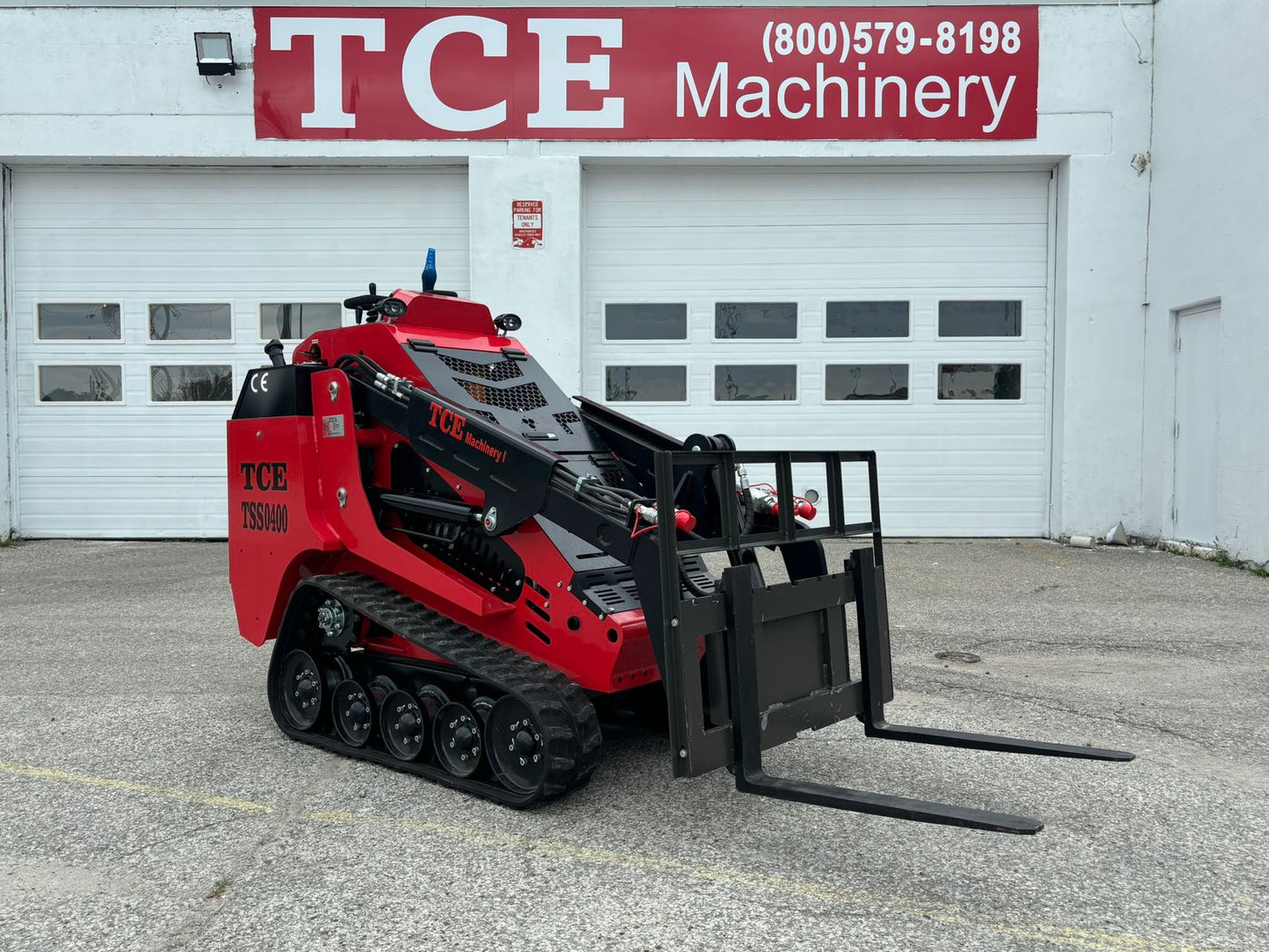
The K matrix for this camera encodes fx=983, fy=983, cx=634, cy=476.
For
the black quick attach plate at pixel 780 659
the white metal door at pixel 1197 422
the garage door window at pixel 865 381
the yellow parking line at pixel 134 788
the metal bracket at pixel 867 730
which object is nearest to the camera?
the metal bracket at pixel 867 730

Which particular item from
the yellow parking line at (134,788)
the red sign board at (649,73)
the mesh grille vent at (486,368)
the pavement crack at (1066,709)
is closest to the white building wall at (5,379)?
the red sign board at (649,73)

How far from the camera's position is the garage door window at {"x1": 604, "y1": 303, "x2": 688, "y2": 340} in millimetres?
11094

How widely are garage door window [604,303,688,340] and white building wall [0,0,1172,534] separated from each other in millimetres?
555

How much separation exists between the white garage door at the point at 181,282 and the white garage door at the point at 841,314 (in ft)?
7.21

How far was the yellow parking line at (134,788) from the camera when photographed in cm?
358

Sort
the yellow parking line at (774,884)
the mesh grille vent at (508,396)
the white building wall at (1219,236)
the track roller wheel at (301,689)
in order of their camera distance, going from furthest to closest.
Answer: the white building wall at (1219,236), the mesh grille vent at (508,396), the track roller wheel at (301,689), the yellow parking line at (774,884)

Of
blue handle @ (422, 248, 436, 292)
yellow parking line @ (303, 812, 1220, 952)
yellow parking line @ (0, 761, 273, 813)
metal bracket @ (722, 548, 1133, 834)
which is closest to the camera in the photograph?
yellow parking line @ (303, 812, 1220, 952)

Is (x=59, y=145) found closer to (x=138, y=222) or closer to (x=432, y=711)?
(x=138, y=222)

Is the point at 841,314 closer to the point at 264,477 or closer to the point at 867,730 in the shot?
the point at 264,477

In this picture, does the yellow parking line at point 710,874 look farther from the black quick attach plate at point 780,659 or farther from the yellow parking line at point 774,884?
the black quick attach plate at point 780,659

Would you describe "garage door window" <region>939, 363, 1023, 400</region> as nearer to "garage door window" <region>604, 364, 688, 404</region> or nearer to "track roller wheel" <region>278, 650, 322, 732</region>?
"garage door window" <region>604, 364, 688, 404</region>

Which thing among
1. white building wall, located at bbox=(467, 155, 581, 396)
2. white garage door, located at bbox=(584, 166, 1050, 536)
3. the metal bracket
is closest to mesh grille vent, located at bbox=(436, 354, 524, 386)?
the metal bracket

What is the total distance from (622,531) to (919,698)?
2465mm

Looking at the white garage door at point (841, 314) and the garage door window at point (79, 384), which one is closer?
the white garage door at point (841, 314)
